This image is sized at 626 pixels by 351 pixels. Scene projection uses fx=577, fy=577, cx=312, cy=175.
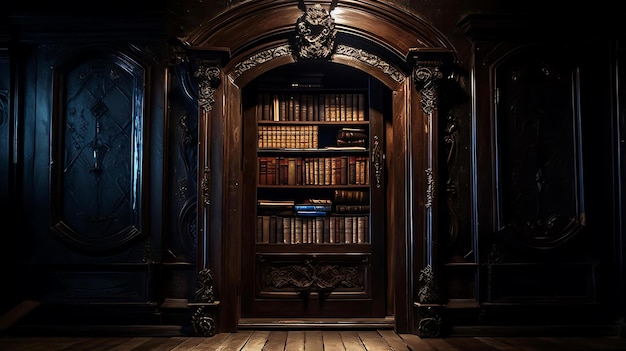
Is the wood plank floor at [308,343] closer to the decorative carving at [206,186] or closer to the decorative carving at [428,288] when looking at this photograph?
the decorative carving at [428,288]

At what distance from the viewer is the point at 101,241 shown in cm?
470

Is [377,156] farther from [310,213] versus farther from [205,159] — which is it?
[205,159]

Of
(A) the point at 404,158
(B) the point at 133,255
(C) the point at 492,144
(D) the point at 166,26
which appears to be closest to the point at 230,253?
(B) the point at 133,255

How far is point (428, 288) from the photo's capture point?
455 cm

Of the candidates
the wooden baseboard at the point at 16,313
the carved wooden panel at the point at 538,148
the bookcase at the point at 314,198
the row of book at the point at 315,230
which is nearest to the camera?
the wooden baseboard at the point at 16,313

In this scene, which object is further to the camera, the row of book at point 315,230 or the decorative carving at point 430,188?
the row of book at point 315,230

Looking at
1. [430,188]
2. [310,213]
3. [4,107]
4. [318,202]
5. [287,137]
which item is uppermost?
[4,107]

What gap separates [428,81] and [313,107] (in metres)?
1.27

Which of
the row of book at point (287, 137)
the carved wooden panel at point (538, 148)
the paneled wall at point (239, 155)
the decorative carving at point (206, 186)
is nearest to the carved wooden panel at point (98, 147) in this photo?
the paneled wall at point (239, 155)

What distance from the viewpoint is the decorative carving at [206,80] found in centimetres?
464

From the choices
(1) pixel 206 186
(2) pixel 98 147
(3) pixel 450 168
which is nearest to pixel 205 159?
(1) pixel 206 186

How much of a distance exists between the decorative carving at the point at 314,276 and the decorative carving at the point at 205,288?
2.67 feet

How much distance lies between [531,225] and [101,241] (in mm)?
3518

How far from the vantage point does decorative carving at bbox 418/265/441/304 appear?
4535 mm
